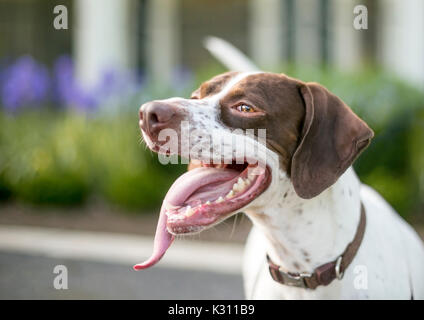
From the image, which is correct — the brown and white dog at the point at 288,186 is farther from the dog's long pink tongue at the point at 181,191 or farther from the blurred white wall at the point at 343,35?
the blurred white wall at the point at 343,35

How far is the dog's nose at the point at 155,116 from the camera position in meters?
2.38

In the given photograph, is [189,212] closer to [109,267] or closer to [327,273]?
[327,273]

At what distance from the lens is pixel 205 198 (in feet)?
8.27

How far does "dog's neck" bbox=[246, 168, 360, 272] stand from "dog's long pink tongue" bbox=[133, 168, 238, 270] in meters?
0.20

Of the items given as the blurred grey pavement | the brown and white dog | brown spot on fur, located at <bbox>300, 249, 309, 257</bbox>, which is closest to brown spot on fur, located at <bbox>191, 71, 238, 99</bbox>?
the brown and white dog

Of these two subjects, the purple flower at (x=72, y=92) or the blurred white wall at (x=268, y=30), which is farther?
the blurred white wall at (x=268, y=30)

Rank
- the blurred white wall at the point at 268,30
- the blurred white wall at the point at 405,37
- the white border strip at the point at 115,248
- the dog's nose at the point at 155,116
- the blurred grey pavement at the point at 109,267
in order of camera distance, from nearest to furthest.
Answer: the dog's nose at the point at 155,116, the blurred grey pavement at the point at 109,267, the white border strip at the point at 115,248, the blurred white wall at the point at 405,37, the blurred white wall at the point at 268,30

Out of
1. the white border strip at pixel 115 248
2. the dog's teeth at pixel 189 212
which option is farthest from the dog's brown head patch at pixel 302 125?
the white border strip at pixel 115 248

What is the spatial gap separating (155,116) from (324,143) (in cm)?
72

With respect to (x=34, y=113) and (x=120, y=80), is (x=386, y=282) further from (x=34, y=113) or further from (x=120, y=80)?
(x=34, y=113)

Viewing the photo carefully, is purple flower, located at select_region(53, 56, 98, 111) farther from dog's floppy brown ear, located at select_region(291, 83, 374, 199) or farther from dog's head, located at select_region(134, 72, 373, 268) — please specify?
dog's floppy brown ear, located at select_region(291, 83, 374, 199)

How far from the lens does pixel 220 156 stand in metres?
2.50

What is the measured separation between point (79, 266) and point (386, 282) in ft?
10.8

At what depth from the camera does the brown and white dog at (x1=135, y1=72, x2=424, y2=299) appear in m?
2.49
